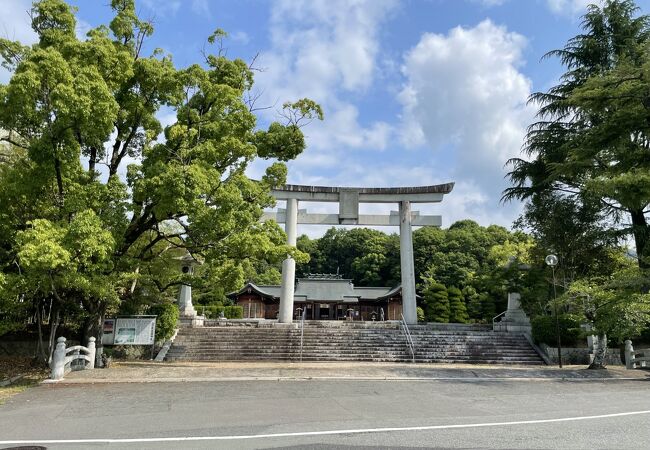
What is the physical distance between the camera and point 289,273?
22.9 metres

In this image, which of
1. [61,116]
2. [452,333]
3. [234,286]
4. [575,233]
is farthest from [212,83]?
[575,233]

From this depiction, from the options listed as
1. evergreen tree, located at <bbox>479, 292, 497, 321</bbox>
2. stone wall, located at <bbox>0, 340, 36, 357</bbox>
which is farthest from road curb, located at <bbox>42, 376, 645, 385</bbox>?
evergreen tree, located at <bbox>479, 292, 497, 321</bbox>

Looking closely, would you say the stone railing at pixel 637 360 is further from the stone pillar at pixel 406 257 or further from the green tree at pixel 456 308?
the green tree at pixel 456 308

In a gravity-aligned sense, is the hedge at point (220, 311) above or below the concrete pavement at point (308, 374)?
above

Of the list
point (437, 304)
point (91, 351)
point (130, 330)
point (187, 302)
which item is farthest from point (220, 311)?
point (91, 351)

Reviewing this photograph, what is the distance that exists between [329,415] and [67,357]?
8.56 meters

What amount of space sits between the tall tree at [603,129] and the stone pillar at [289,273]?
1093 centimetres

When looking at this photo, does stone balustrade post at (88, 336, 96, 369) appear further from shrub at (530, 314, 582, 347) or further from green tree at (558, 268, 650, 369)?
shrub at (530, 314, 582, 347)

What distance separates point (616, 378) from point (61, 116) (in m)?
16.7

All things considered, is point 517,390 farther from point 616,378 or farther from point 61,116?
point 61,116

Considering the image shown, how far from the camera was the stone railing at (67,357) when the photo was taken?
1124 centimetres

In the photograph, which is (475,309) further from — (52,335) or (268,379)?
(52,335)

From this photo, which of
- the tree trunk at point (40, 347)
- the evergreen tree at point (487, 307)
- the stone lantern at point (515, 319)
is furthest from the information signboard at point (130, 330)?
the evergreen tree at point (487, 307)

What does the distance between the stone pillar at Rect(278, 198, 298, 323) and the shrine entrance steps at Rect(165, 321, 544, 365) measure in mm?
1425
